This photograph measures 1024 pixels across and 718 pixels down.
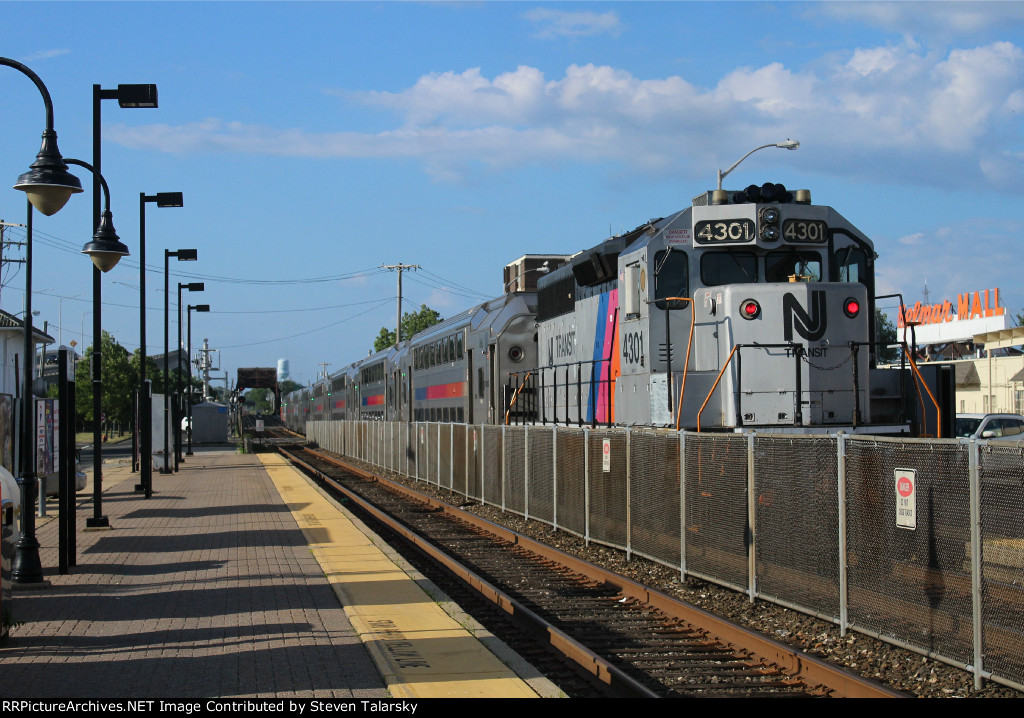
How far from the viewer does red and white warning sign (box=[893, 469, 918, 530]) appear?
7.30 meters

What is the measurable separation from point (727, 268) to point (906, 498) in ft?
19.4

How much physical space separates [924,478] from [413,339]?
2901 cm

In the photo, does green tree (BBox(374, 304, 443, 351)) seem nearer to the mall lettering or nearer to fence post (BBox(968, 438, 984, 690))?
the mall lettering

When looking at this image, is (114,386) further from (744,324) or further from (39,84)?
(744,324)

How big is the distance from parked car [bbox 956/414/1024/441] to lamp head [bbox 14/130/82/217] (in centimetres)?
1906

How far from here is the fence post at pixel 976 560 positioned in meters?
6.52

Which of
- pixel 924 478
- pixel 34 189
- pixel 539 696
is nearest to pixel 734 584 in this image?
pixel 924 478

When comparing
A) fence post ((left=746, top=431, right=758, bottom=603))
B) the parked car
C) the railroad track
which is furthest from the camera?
the parked car

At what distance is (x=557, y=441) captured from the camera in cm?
1587

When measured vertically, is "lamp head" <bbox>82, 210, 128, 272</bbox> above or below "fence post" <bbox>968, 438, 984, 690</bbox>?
above

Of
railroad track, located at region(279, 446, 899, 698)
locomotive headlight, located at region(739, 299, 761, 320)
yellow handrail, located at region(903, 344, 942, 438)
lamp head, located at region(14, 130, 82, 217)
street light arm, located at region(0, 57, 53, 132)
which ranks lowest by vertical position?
railroad track, located at region(279, 446, 899, 698)

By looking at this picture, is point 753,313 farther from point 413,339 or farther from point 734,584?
point 413,339

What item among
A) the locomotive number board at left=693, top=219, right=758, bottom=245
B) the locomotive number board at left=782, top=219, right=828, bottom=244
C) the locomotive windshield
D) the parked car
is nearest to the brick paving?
the locomotive windshield

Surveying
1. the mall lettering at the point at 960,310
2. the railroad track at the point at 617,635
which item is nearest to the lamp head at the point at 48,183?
the railroad track at the point at 617,635
